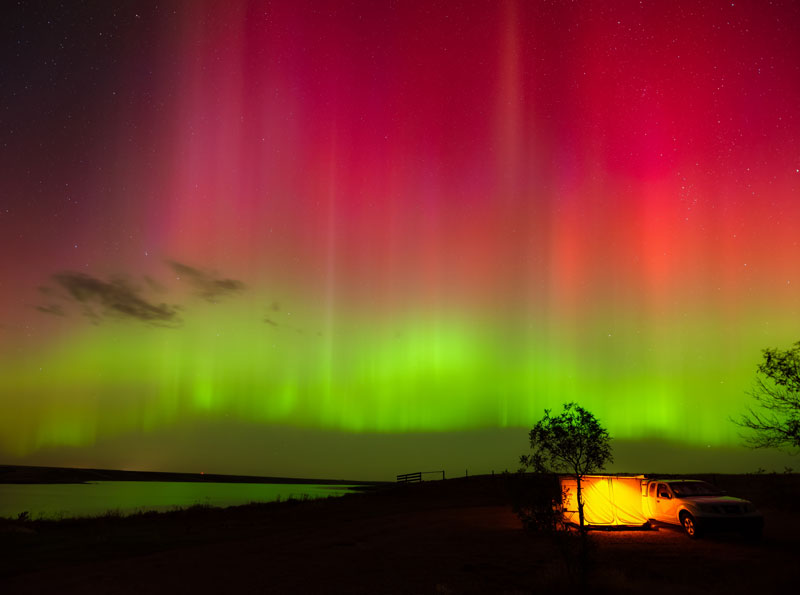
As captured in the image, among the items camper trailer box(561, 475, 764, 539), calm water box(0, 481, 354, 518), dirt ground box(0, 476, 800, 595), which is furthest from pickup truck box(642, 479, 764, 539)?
calm water box(0, 481, 354, 518)

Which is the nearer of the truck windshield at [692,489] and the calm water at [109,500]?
the truck windshield at [692,489]

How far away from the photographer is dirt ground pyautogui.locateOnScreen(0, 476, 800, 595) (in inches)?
551

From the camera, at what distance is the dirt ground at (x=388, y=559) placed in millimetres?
14008

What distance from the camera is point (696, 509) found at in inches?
830

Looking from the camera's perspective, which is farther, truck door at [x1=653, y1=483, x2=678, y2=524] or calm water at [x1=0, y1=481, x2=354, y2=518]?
calm water at [x1=0, y1=481, x2=354, y2=518]

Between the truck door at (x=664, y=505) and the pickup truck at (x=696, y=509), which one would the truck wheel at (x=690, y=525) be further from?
the truck door at (x=664, y=505)

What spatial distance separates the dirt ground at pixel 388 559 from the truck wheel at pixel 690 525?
1.22 ft

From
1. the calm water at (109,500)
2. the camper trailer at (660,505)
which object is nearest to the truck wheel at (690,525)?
the camper trailer at (660,505)

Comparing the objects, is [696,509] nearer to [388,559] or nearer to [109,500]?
[388,559]

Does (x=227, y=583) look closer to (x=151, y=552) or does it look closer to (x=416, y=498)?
(x=151, y=552)

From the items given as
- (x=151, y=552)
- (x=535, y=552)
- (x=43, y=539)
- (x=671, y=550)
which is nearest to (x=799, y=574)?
(x=671, y=550)

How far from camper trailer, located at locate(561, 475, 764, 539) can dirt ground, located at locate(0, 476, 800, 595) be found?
700 mm

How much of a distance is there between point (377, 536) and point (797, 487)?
103 ft

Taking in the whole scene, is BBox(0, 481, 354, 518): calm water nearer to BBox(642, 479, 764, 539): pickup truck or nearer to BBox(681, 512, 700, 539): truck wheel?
BBox(642, 479, 764, 539): pickup truck
